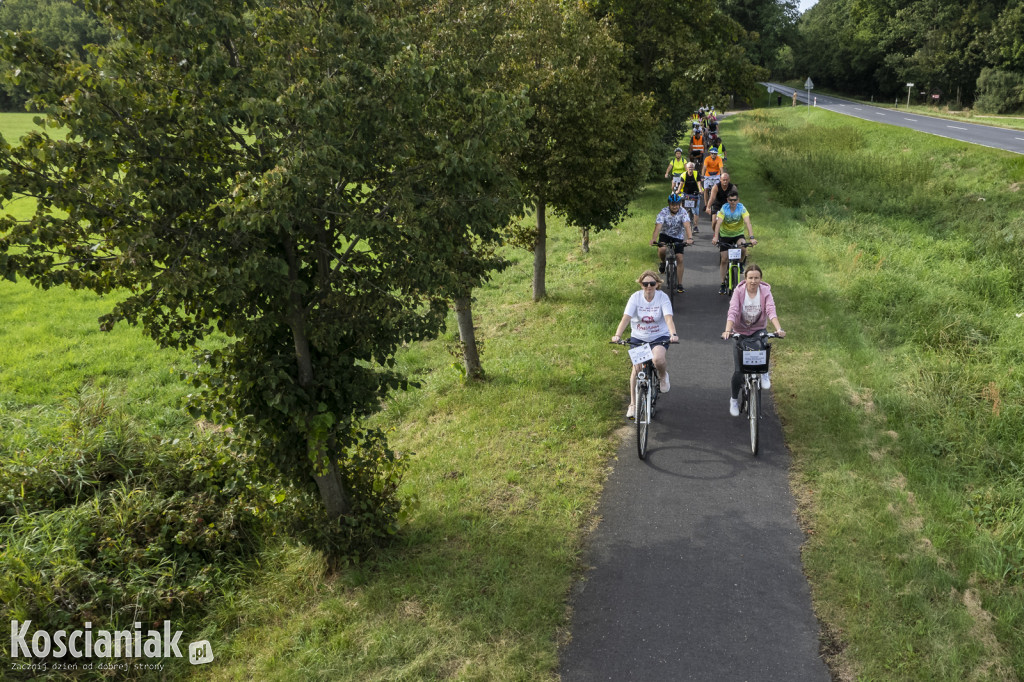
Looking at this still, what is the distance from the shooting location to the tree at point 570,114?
34.6 ft

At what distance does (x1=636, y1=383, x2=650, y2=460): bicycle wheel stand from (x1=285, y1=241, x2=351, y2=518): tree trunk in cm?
325

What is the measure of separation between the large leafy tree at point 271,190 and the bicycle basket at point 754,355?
316 cm

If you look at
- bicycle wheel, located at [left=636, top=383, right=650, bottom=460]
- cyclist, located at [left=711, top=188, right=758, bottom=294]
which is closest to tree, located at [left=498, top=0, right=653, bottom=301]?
cyclist, located at [left=711, top=188, right=758, bottom=294]

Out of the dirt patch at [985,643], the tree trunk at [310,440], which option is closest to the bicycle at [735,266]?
the dirt patch at [985,643]

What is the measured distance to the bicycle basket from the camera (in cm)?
737

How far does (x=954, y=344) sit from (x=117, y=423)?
36.9ft

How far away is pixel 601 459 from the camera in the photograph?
25.1 feet

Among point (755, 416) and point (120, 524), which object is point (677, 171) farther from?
point (120, 524)

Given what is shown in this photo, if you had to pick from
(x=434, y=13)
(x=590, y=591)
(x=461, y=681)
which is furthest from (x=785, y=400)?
(x=434, y=13)

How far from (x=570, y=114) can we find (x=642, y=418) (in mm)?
5494

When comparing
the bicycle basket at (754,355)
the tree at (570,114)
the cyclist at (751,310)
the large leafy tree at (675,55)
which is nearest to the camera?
the bicycle basket at (754,355)

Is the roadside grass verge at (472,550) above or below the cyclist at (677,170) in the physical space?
below

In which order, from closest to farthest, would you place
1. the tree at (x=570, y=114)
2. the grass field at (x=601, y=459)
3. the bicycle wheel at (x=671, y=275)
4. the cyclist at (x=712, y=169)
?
the grass field at (x=601, y=459) → the tree at (x=570, y=114) → the bicycle wheel at (x=671, y=275) → the cyclist at (x=712, y=169)

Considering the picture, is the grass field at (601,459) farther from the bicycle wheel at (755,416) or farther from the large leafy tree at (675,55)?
the large leafy tree at (675,55)
